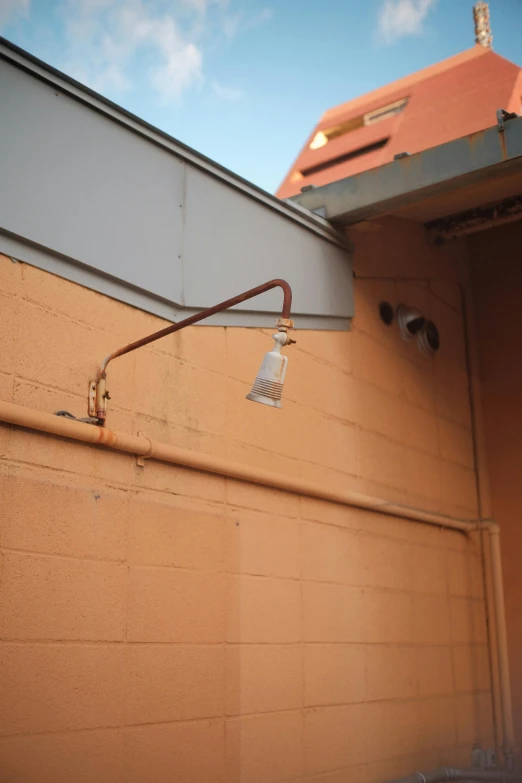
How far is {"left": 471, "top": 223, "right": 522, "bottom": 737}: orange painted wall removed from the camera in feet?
16.1

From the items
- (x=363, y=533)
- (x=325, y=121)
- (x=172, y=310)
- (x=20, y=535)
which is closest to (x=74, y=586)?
(x=20, y=535)

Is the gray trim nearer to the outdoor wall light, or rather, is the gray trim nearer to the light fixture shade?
the outdoor wall light

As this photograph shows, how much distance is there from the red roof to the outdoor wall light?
251cm

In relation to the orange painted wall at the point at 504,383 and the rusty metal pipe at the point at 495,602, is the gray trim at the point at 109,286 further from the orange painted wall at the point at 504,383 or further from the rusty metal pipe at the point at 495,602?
the orange painted wall at the point at 504,383

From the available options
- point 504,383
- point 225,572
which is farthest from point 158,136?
point 504,383

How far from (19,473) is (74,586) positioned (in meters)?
0.38

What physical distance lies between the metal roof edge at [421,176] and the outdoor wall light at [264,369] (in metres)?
1.36

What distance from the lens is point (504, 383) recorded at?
5250 mm

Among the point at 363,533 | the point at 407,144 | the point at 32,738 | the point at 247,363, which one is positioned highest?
the point at 407,144

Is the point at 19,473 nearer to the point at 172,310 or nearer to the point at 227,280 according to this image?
the point at 172,310

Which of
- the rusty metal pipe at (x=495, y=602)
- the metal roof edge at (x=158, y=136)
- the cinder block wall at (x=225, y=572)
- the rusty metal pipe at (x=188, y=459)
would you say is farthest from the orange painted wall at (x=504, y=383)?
the metal roof edge at (x=158, y=136)

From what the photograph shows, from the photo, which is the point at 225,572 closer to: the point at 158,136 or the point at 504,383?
the point at 158,136

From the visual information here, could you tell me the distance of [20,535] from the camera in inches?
93.7

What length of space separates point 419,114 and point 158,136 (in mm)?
2875
